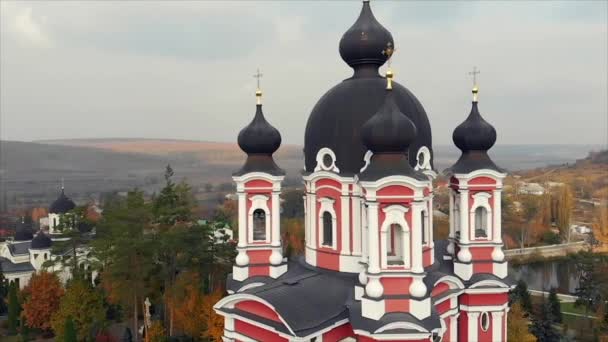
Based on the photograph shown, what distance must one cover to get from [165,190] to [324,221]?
1614cm

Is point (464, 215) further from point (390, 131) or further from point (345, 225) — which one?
point (390, 131)

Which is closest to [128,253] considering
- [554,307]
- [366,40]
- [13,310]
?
[13,310]

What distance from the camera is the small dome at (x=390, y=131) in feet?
40.6

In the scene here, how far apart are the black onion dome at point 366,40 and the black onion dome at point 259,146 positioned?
3540mm

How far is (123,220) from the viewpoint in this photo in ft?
83.0

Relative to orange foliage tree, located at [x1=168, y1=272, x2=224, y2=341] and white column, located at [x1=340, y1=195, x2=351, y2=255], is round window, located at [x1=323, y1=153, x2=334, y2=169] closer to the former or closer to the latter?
white column, located at [x1=340, y1=195, x2=351, y2=255]

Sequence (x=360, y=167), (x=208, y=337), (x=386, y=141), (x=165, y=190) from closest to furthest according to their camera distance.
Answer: (x=386, y=141) → (x=360, y=167) → (x=208, y=337) → (x=165, y=190)

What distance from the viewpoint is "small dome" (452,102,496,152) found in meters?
17.4

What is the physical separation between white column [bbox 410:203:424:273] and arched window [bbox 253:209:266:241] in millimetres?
5979

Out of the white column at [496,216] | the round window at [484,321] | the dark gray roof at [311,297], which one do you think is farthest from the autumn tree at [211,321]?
the white column at [496,216]

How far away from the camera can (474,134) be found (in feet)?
57.4

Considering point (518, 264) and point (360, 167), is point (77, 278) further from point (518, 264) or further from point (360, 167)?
point (518, 264)

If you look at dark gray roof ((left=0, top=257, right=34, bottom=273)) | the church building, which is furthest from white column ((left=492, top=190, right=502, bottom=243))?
dark gray roof ((left=0, top=257, right=34, bottom=273))

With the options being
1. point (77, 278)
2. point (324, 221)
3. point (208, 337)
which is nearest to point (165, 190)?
point (77, 278)
